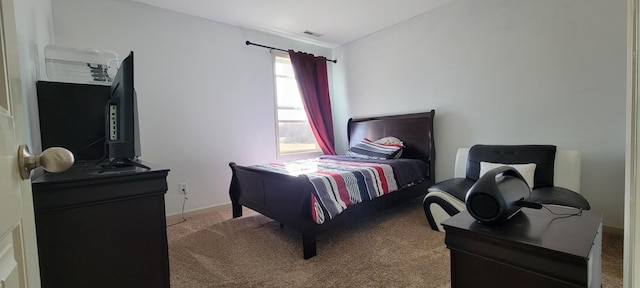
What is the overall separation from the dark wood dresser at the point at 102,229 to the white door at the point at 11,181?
0.53 meters

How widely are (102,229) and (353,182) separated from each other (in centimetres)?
185

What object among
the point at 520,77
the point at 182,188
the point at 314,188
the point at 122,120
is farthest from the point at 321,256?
the point at 520,77

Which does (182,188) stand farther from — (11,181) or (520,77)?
(520,77)

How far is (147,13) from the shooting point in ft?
9.78

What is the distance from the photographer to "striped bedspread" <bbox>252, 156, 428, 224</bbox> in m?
2.17

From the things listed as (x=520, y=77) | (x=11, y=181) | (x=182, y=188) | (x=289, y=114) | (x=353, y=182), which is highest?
(x=520, y=77)

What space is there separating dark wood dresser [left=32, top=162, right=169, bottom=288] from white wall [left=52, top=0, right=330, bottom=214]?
86.8 inches

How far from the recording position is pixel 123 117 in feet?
4.20

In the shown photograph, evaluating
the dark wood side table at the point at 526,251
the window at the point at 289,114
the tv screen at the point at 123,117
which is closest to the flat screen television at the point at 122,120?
the tv screen at the point at 123,117

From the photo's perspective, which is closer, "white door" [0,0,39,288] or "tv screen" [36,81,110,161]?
"white door" [0,0,39,288]

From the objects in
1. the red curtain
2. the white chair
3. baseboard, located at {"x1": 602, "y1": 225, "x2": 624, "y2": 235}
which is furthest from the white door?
the red curtain

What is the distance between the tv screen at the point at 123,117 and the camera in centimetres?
123

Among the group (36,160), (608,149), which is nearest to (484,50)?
(608,149)

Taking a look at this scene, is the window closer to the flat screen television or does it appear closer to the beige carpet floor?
the beige carpet floor
